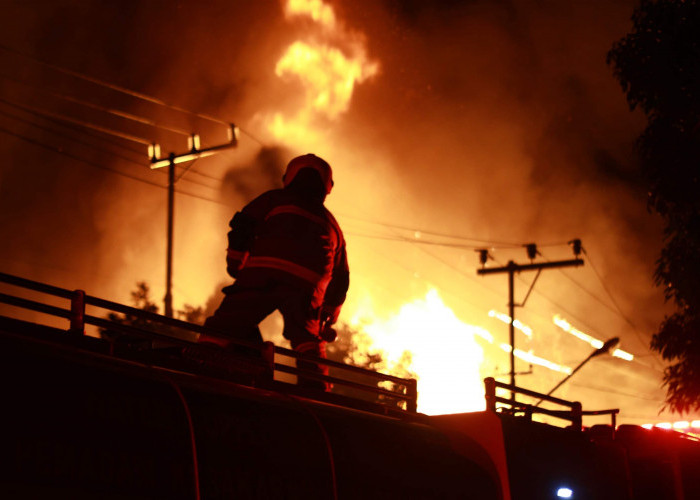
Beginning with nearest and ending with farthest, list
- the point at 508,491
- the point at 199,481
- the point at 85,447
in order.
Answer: the point at 85,447 < the point at 199,481 < the point at 508,491

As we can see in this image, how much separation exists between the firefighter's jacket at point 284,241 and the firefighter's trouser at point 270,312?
93 millimetres

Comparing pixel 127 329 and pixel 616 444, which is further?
pixel 616 444

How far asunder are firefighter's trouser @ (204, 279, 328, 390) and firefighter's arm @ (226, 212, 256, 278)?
0.58 ft

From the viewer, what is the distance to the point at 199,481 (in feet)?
13.1

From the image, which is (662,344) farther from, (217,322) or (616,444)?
(217,322)

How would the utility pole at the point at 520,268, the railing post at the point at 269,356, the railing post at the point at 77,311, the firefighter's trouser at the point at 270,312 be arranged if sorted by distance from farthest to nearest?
the utility pole at the point at 520,268, the firefighter's trouser at the point at 270,312, the railing post at the point at 269,356, the railing post at the point at 77,311

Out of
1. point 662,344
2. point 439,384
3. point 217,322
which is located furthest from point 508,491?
point 439,384

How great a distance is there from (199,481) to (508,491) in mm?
2810

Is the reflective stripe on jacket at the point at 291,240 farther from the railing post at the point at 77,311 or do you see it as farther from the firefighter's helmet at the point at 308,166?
the railing post at the point at 77,311

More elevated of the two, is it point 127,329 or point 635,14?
point 635,14

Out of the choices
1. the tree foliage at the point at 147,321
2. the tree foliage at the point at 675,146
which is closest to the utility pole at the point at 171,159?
the tree foliage at the point at 147,321

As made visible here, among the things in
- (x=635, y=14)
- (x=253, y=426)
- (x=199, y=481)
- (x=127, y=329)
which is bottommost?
(x=199, y=481)

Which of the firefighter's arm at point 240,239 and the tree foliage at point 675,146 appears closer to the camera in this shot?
the firefighter's arm at point 240,239

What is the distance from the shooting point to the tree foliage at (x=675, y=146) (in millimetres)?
13250
